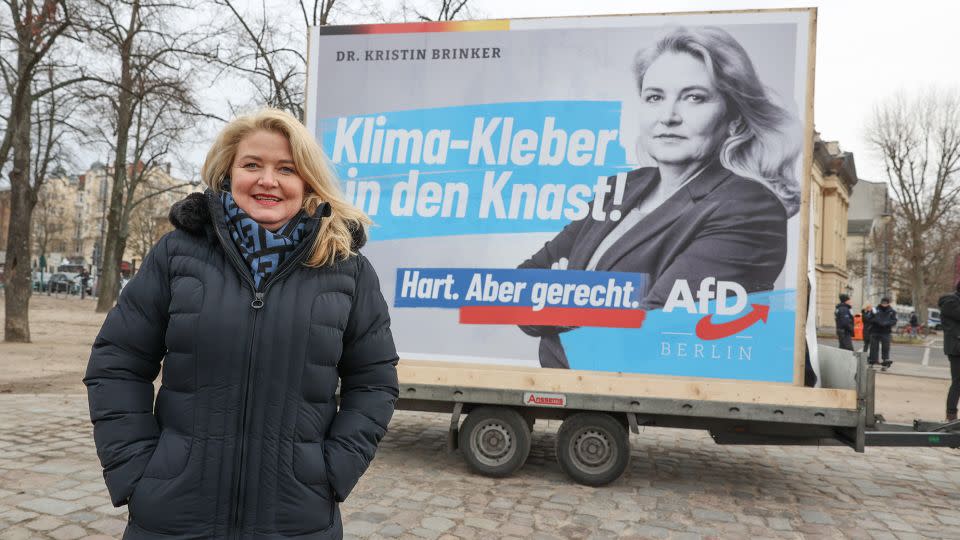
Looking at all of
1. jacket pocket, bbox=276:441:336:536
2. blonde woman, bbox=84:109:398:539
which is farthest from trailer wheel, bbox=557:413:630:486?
jacket pocket, bbox=276:441:336:536

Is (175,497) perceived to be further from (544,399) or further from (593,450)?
(593,450)

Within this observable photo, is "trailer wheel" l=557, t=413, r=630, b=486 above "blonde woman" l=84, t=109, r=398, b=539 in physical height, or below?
below

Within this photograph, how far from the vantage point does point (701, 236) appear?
19.1ft

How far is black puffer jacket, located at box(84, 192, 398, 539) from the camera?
1.91 meters

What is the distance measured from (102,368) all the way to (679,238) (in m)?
4.75

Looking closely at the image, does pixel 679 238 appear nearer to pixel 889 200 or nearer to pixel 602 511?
pixel 602 511

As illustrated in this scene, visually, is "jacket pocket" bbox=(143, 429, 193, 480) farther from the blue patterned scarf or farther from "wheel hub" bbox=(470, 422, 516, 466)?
"wheel hub" bbox=(470, 422, 516, 466)

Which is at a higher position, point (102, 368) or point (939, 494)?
point (102, 368)

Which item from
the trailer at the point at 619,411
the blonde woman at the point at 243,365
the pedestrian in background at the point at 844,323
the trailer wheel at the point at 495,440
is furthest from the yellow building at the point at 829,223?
the blonde woman at the point at 243,365

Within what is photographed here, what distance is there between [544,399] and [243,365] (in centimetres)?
424

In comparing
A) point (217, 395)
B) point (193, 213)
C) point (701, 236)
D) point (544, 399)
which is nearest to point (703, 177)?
point (701, 236)

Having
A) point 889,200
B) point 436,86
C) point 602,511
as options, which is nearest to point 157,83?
point 436,86

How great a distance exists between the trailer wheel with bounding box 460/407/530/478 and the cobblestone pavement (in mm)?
152

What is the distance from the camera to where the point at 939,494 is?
6.40 meters
